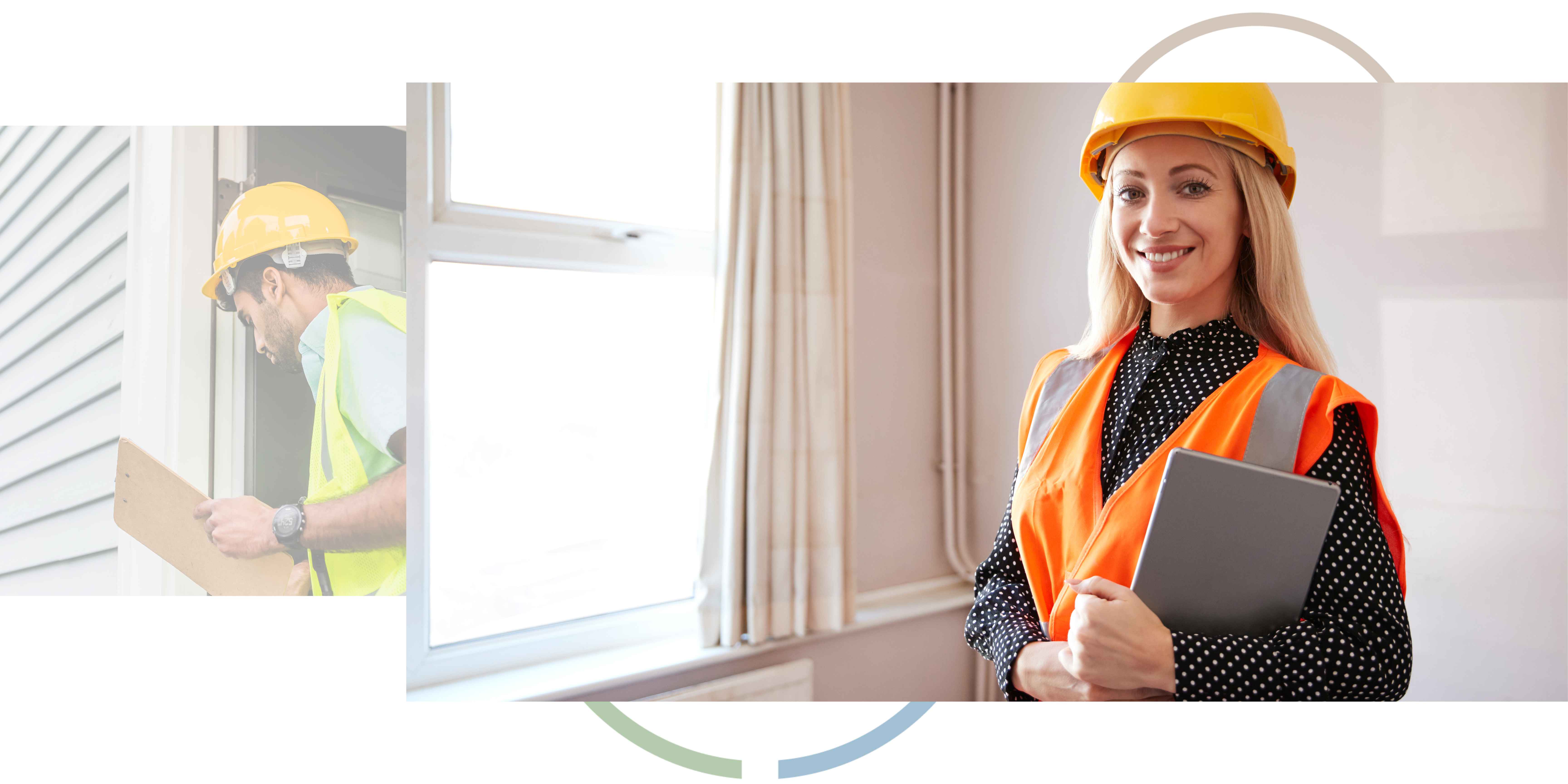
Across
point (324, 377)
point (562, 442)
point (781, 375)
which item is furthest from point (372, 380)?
point (781, 375)

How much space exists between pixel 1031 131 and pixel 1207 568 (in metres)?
0.89

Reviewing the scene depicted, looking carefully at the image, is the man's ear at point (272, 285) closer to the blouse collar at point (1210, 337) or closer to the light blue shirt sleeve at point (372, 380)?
the light blue shirt sleeve at point (372, 380)

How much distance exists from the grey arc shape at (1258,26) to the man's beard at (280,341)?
3.43ft

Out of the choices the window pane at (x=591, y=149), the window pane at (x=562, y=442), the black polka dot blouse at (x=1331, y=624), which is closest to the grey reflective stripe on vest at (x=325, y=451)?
the window pane at (x=562, y=442)

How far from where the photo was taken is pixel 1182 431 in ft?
2.26

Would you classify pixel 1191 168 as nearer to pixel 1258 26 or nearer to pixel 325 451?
pixel 1258 26

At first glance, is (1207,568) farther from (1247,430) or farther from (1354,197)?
(1354,197)

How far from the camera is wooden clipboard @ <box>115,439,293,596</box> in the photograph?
0.82 m

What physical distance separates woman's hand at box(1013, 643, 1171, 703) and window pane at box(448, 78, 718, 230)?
0.92 m

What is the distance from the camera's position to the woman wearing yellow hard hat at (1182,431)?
622 millimetres

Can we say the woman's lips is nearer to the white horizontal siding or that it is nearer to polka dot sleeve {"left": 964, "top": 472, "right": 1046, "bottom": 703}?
polka dot sleeve {"left": 964, "top": 472, "right": 1046, "bottom": 703}

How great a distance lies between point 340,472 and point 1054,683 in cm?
85

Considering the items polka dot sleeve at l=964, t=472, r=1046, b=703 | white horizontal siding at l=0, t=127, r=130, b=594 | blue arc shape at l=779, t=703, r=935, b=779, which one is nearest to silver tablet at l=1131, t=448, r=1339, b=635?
polka dot sleeve at l=964, t=472, r=1046, b=703

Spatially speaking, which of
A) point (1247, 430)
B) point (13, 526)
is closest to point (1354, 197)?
point (1247, 430)
